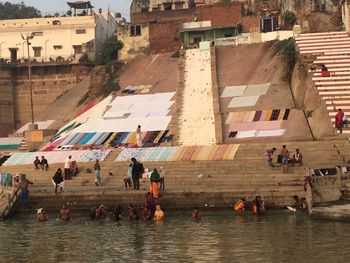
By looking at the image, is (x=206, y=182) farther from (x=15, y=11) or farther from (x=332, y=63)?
(x=15, y=11)

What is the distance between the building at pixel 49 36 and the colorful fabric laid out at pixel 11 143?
1414 centimetres

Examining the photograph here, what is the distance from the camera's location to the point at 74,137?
4241cm

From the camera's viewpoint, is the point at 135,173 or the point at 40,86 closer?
the point at 135,173

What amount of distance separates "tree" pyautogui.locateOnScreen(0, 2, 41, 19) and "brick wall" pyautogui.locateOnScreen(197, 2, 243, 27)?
49744 mm

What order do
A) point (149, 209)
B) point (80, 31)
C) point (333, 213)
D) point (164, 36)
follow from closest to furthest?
point (333, 213), point (149, 209), point (164, 36), point (80, 31)

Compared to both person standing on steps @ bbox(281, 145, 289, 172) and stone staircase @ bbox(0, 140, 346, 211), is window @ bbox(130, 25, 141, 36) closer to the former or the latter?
stone staircase @ bbox(0, 140, 346, 211)

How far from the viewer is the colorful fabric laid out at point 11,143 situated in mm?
48950

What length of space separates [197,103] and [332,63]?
7.04m

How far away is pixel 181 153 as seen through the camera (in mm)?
35812

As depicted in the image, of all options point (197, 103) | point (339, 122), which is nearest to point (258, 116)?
point (197, 103)

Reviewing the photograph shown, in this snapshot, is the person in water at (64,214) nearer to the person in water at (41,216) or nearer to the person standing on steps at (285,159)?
the person in water at (41,216)

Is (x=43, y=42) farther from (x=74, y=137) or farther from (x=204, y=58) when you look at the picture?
(x=74, y=137)

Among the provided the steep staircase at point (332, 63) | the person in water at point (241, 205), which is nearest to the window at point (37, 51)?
the steep staircase at point (332, 63)

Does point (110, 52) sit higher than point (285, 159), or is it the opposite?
point (110, 52)
